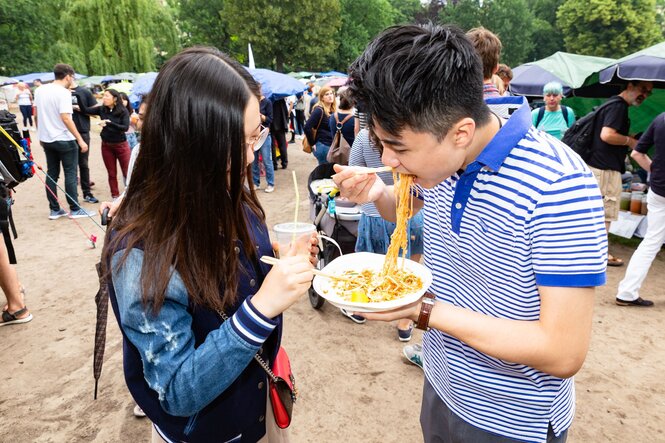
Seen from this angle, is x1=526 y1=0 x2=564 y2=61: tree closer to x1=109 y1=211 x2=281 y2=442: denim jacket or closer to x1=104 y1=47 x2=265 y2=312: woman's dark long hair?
x1=104 y1=47 x2=265 y2=312: woman's dark long hair

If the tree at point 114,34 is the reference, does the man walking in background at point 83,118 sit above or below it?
below

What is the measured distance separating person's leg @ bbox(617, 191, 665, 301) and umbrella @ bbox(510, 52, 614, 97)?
5.29m

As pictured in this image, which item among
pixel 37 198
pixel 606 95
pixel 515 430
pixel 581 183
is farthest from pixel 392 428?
pixel 37 198

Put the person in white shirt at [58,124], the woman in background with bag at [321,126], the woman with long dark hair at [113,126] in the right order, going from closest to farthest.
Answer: the person in white shirt at [58,124], the woman in background with bag at [321,126], the woman with long dark hair at [113,126]

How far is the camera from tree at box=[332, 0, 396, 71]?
4647 centimetres

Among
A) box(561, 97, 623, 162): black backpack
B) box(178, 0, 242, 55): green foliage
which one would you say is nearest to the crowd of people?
box(561, 97, 623, 162): black backpack

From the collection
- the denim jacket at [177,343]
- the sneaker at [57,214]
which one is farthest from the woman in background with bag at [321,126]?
the denim jacket at [177,343]

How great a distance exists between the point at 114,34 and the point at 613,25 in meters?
43.2

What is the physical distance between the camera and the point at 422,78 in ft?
4.03

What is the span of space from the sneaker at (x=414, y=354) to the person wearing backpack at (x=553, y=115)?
192 inches

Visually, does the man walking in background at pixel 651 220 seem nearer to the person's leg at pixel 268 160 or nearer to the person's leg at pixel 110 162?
the person's leg at pixel 268 160

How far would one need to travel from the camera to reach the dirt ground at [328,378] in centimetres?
314

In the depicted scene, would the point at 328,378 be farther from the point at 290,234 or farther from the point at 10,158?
the point at 10,158

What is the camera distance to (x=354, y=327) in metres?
4.52
